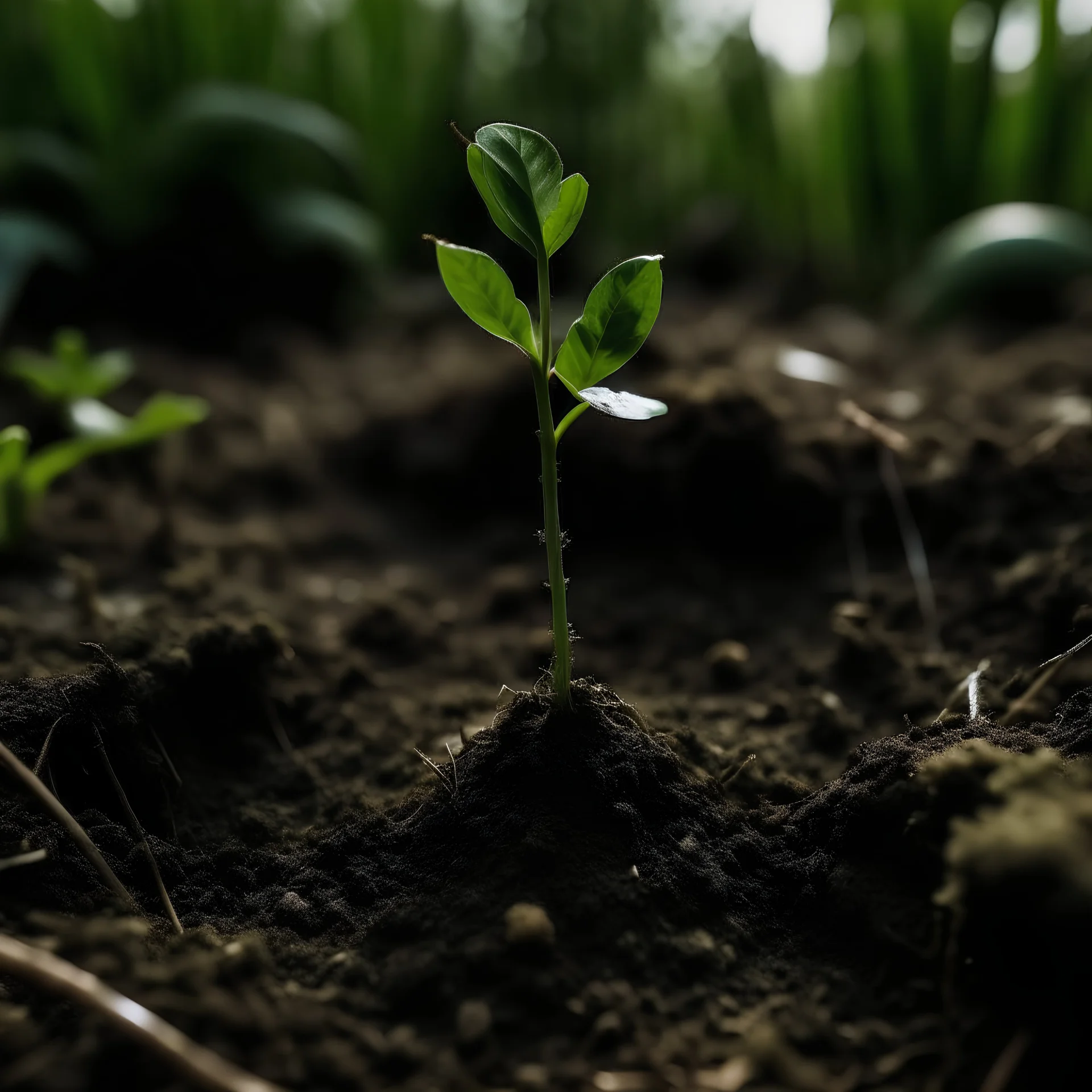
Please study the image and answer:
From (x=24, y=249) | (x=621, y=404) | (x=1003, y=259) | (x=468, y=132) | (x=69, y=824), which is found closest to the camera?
(x=621, y=404)

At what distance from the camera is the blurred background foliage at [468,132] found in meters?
2.53

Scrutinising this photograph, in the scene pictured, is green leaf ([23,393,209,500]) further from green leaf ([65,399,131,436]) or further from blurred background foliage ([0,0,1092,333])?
blurred background foliage ([0,0,1092,333])

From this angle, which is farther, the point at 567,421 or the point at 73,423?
the point at 73,423

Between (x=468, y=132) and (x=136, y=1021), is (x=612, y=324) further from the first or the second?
(x=468, y=132)

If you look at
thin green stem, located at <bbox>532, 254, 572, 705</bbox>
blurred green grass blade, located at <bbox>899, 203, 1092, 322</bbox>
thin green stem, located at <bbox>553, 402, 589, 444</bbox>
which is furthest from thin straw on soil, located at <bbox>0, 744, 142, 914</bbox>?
blurred green grass blade, located at <bbox>899, 203, 1092, 322</bbox>

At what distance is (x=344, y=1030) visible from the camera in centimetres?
70

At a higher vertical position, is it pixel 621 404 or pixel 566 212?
pixel 566 212

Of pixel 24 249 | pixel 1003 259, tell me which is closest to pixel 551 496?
pixel 24 249

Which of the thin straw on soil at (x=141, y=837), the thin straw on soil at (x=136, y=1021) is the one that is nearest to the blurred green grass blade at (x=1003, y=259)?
the thin straw on soil at (x=141, y=837)

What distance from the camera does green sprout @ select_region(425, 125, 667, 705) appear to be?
761 mm

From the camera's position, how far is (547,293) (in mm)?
791

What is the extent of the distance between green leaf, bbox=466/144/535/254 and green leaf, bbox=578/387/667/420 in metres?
0.14

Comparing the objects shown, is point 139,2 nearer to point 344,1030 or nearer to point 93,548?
point 93,548

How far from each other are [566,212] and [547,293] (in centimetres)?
7
